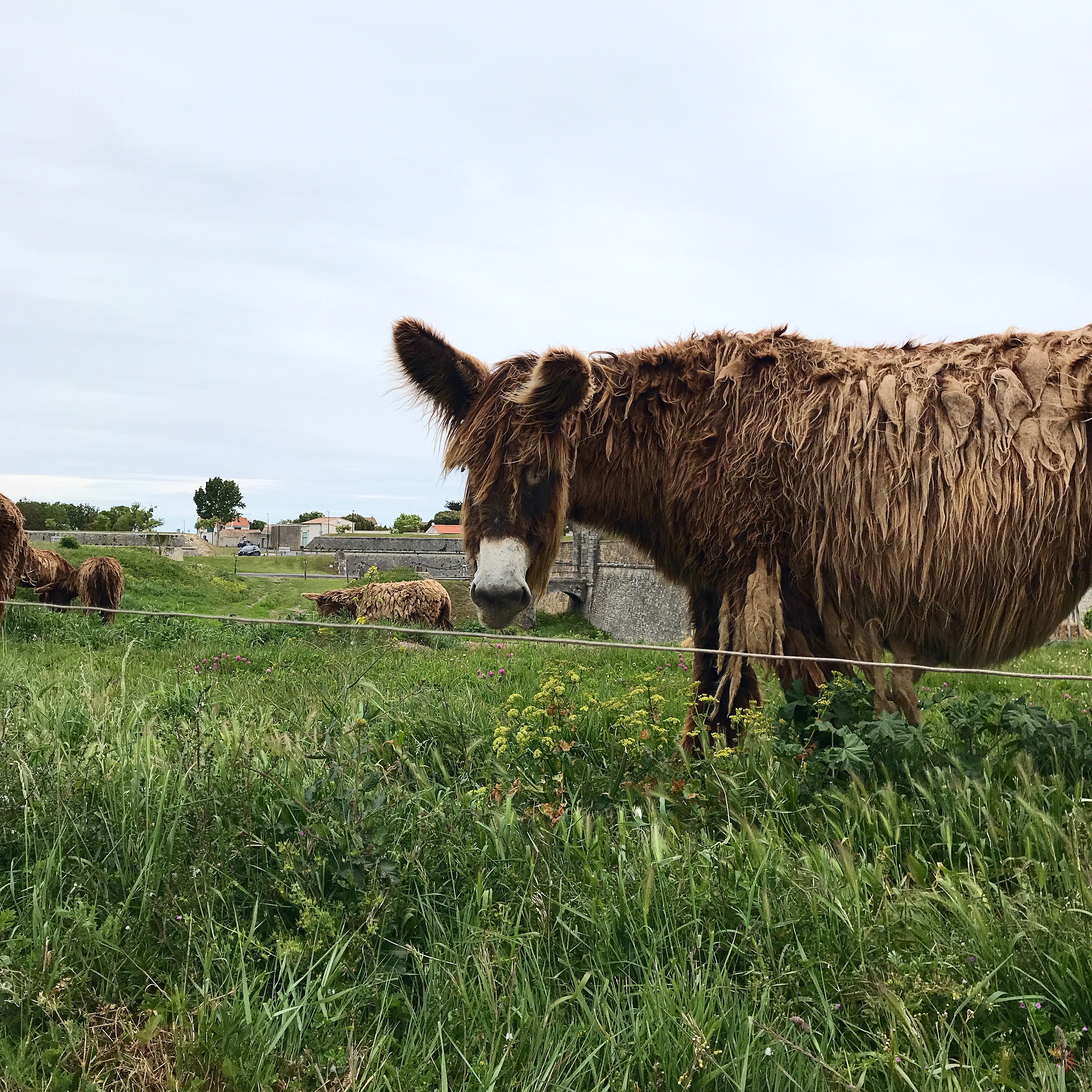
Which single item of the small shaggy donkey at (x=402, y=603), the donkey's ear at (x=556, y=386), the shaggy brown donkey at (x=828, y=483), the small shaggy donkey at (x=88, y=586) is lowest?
the small shaggy donkey at (x=402, y=603)

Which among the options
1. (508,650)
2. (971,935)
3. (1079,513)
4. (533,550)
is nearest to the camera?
(971,935)

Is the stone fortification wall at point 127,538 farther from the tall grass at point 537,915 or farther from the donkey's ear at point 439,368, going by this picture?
the tall grass at point 537,915

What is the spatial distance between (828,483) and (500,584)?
1.49 meters

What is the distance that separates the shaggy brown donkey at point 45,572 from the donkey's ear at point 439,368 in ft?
38.4

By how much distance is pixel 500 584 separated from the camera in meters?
3.39

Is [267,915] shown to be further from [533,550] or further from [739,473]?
[739,473]

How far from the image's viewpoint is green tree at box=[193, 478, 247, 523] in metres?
88.6

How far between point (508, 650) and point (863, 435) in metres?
7.64

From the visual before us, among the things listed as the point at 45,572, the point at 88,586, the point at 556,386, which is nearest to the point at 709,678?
the point at 556,386

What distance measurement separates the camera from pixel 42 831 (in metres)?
2.50

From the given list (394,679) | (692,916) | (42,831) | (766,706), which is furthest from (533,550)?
(394,679)

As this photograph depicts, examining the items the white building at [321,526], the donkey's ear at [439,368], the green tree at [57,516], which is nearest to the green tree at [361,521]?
the white building at [321,526]

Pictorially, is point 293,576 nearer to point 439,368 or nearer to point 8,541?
point 8,541

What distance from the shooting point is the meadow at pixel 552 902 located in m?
1.78
